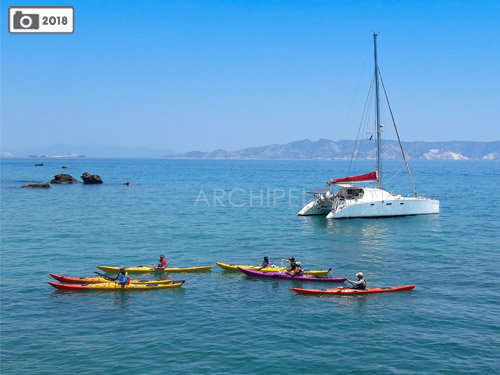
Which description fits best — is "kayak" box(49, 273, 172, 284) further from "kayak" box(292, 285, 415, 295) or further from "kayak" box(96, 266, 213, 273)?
"kayak" box(292, 285, 415, 295)

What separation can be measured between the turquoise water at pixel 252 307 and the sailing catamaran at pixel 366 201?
3.49m

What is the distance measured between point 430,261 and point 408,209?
65.8 ft

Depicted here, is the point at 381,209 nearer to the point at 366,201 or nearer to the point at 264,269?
the point at 366,201

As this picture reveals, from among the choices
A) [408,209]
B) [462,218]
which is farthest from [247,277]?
[462,218]

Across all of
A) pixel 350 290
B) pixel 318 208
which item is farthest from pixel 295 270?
pixel 318 208

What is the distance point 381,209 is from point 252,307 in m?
31.6

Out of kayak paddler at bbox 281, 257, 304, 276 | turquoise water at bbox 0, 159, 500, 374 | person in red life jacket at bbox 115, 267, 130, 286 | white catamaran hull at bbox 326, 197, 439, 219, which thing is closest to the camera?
turquoise water at bbox 0, 159, 500, 374

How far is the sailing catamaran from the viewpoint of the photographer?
52.4 meters

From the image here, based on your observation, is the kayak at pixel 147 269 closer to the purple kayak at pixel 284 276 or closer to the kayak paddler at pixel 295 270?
the purple kayak at pixel 284 276

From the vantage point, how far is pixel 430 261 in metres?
34.8

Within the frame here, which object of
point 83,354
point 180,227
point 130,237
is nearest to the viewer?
point 83,354

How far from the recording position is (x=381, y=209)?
52906 mm

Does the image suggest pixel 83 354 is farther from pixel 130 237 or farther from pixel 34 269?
pixel 130 237

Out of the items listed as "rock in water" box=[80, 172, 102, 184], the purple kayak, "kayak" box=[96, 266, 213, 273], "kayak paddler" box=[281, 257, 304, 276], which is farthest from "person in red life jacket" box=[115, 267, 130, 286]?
"rock in water" box=[80, 172, 102, 184]
